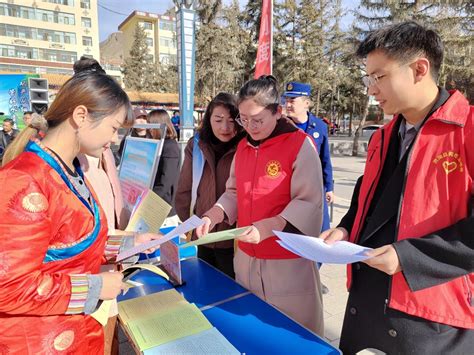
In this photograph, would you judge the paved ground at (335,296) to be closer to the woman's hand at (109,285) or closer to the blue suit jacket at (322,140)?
the blue suit jacket at (322,140)

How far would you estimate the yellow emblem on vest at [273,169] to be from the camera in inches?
63.1

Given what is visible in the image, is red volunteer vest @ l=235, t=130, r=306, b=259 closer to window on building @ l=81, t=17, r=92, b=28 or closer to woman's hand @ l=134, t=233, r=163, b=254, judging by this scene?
woman's hand @ l=134, t=233, r=163, b=254

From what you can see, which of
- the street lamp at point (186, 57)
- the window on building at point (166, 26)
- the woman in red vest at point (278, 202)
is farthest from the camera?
the window on building at point (166, 26)

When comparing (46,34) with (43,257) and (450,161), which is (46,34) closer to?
(43,257)

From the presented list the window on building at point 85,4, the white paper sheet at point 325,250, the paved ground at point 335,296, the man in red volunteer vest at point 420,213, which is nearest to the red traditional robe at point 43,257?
the white paper sheet at point 325,250

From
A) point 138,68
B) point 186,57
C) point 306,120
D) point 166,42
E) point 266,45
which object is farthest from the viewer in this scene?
point 166,42

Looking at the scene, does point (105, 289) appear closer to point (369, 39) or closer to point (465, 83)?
point (369, 39)

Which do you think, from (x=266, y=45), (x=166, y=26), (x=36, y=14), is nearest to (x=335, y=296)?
(x=266, y=45)

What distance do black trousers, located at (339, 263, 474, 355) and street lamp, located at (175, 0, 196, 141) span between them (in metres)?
5.34

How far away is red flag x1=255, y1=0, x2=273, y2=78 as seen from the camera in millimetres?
6301

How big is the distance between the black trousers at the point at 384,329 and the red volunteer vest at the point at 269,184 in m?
0.42

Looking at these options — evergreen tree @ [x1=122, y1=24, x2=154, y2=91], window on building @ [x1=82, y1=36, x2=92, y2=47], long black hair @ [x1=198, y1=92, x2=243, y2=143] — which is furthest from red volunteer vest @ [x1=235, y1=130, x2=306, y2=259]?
window on building @ [x1=82, y1=36, x2=92, y2=47]

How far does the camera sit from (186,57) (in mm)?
6027

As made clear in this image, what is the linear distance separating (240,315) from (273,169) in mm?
676
